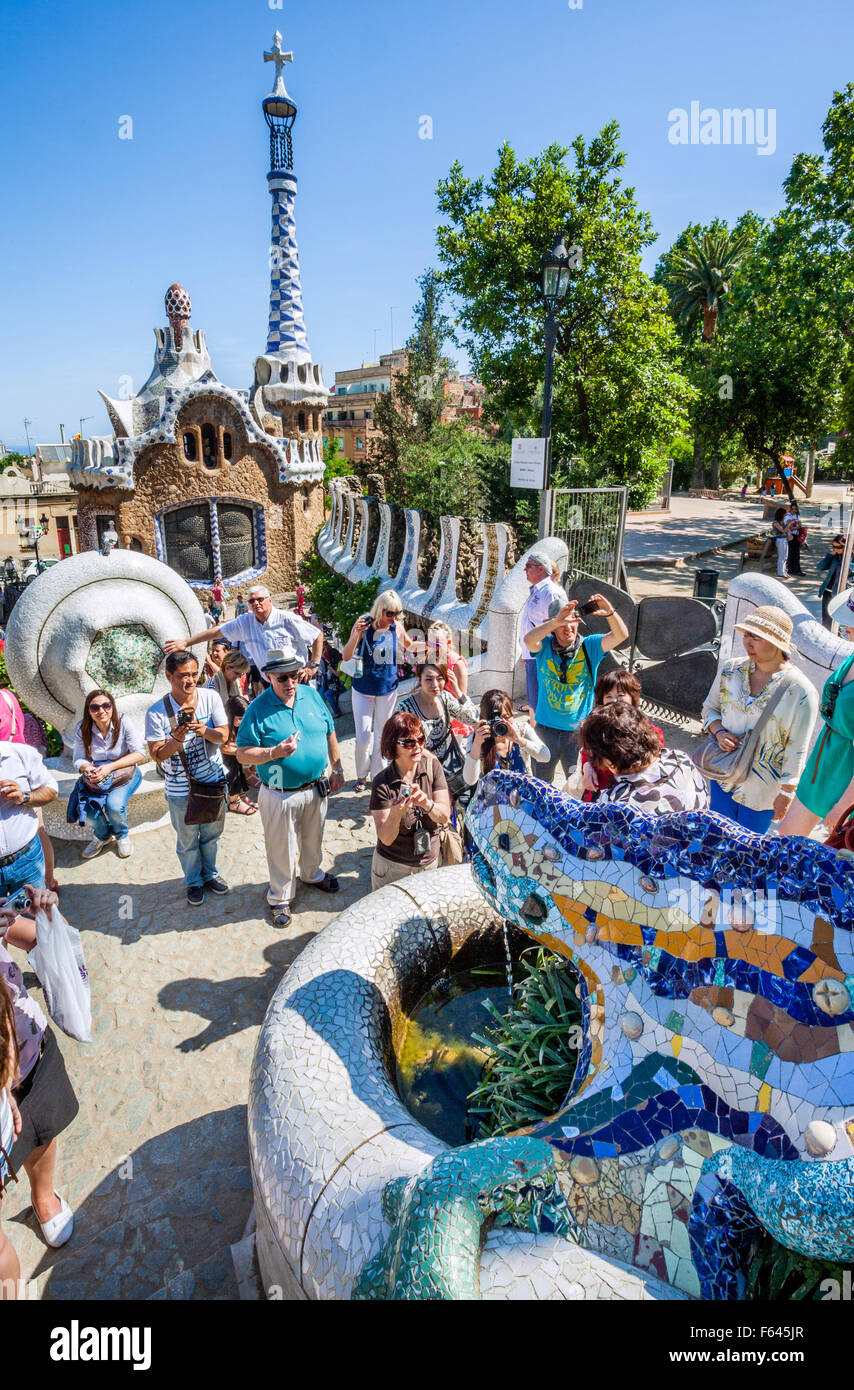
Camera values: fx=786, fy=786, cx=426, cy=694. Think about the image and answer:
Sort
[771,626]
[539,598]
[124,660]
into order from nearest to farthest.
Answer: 1. [771,626]
2. [539,598]
3. [124,660]

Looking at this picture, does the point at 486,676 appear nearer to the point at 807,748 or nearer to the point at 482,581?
the point at 482,581

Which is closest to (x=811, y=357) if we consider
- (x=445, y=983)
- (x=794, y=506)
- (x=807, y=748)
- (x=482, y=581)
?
(x=794, y=506)

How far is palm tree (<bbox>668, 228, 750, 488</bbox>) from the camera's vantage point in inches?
1326

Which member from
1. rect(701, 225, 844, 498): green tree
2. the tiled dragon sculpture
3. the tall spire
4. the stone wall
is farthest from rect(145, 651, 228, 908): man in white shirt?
the tall spire

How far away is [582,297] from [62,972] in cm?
1623

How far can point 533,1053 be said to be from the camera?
8.32ft

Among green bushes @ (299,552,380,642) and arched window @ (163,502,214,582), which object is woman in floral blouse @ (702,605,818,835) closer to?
green bushes @ (299,552,380,642)

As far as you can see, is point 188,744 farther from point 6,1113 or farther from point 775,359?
point 775,359

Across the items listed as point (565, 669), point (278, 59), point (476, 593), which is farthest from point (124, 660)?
point (278, 59)

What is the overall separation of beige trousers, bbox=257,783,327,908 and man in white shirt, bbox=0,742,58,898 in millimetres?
1164

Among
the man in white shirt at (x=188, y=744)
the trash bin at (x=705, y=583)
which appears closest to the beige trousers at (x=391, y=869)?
the man in white shirt at (x=188, y=744)

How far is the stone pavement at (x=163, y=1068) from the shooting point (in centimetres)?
281
